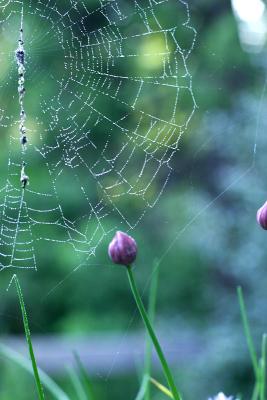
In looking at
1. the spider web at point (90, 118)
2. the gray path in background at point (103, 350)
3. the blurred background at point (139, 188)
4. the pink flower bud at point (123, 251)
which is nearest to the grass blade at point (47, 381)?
the pink flower bud at point (123, 251)

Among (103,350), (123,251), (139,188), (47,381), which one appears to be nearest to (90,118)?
(139,188)

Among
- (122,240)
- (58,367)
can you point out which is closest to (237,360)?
(58,367)

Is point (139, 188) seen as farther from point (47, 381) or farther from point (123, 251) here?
point (123, 251)

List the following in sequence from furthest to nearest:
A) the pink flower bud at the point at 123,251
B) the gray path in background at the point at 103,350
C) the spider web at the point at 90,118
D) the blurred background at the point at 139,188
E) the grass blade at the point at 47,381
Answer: the gray path in background at the point at 103,350 < the spider web at the point at 90,118 < the blurred background at the point at 139,188 < the grass blade at the point at 47,381 < the pink flower bud at the point at 123,251

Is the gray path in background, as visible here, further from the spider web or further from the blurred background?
the spider web

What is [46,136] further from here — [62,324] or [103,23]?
[62,324]

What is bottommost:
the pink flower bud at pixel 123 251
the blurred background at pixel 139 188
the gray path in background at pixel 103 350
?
the gray path in background at pixel 103 350

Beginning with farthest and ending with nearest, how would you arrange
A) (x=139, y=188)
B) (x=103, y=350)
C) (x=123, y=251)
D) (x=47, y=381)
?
(x=139, y=188) → (x=103, y=350) → (x=47, y=381) → (x=123, y=251)

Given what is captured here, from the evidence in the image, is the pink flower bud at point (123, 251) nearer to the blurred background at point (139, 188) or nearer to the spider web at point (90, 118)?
the blurred background at point (139, 188)
